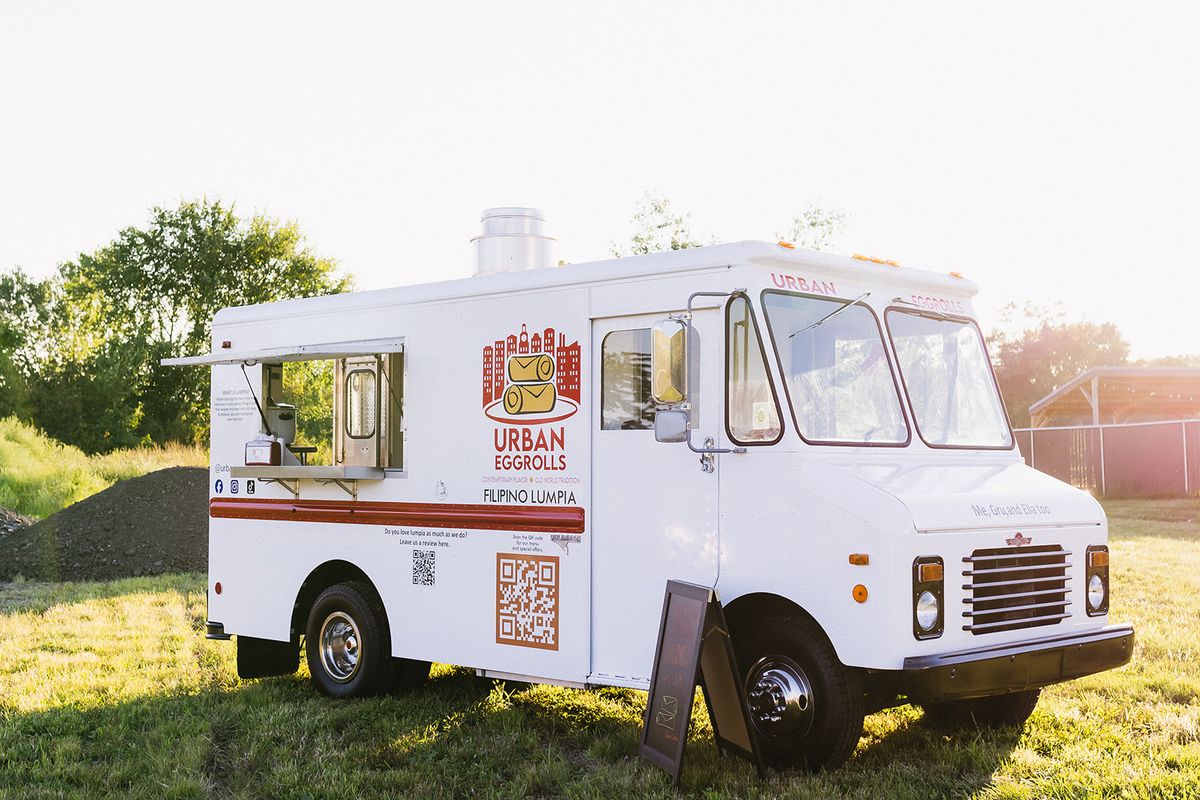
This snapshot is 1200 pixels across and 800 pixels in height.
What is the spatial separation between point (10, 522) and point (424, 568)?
14.8 m

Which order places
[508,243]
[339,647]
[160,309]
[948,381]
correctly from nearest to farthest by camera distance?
[948,381], [339,647], [508,243], [160,309]

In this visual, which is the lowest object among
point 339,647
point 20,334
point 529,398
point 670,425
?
point 339,647

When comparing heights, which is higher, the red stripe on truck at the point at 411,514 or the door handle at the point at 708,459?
the door handle at the point at 708,459

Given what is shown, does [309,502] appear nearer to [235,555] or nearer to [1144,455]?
[235,555]

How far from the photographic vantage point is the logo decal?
7.13 metres

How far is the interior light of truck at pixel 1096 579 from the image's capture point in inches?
261

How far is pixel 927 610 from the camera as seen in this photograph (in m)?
5.80

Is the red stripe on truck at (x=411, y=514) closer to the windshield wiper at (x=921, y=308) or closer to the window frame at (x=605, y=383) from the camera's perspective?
the window frame at (x=605, y=383)

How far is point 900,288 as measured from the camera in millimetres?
7148

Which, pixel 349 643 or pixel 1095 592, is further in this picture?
pixel 349 643

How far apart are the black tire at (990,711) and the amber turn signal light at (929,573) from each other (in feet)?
A: 5.13

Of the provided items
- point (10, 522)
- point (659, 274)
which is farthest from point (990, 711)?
point (10, 522)

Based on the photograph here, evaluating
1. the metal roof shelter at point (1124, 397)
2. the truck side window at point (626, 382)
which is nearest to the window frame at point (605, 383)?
the truck side window at point (626, 382)

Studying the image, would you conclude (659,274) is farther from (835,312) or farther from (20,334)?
(20,334)
